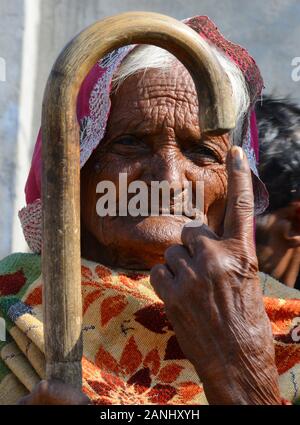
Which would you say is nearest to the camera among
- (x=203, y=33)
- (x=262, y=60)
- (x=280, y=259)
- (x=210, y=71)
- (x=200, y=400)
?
(x=210, y=71)

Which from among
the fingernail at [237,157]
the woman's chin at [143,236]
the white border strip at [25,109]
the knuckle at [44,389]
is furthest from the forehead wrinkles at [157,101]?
the white border strip at [25,109]

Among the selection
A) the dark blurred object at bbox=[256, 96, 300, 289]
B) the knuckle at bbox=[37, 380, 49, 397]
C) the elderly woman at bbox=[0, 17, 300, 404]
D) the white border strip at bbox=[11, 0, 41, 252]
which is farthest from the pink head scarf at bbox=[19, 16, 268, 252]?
the white border strip at bbox=[11, 0, 41, 252]

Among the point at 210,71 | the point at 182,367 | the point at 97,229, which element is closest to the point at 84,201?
the point at 97,229

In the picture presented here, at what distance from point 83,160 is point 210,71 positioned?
82cm

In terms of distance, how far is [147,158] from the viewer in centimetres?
284

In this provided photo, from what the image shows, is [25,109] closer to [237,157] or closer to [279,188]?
[279,188]

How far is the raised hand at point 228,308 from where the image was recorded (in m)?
2.12

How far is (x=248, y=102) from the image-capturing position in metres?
3.08

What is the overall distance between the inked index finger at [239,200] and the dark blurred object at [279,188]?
172 centimetres

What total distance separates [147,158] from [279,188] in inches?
49.1

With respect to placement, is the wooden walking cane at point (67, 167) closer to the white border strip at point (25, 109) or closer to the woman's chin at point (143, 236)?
the woman's chin at point (143, 236)

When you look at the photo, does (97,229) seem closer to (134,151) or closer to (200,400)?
(134,151)

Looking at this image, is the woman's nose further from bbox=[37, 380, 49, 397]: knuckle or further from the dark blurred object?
the dark blurred object

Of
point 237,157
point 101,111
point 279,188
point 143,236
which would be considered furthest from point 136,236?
point 279,188
